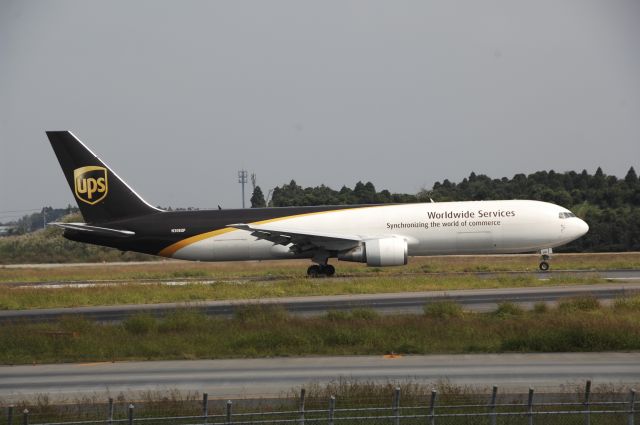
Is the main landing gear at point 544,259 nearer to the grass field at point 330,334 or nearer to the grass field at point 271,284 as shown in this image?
the grass field at point 271,284

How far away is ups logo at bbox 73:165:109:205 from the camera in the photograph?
1939 inches

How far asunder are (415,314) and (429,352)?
21.3ft

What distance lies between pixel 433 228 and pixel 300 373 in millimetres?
27163

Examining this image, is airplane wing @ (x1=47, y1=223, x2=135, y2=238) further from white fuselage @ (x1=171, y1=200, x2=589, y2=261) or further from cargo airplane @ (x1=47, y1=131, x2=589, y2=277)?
white fuselage @ (x1=171, y1=200, x2=589, y2=261)

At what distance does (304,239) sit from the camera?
1799 inches

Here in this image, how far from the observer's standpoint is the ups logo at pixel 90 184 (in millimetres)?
49250

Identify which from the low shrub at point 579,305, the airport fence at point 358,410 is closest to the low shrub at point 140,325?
the airport fence at point 358,410

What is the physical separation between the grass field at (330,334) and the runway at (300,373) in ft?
3.22

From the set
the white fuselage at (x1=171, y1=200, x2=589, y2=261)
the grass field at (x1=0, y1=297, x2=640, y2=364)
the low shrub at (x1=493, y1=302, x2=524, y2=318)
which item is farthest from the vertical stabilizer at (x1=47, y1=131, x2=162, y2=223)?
the low shrub at (x1=493, y1=302, x2=524, y2=318)

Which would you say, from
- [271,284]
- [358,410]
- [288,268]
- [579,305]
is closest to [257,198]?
[288,268]

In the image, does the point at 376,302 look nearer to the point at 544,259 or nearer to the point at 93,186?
the point at 544,259

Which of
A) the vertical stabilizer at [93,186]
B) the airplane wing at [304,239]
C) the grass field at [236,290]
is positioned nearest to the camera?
the grass field at [236,290]

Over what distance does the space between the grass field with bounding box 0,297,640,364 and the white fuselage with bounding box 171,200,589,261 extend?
16.9m

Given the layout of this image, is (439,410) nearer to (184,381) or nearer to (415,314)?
(184,381)
